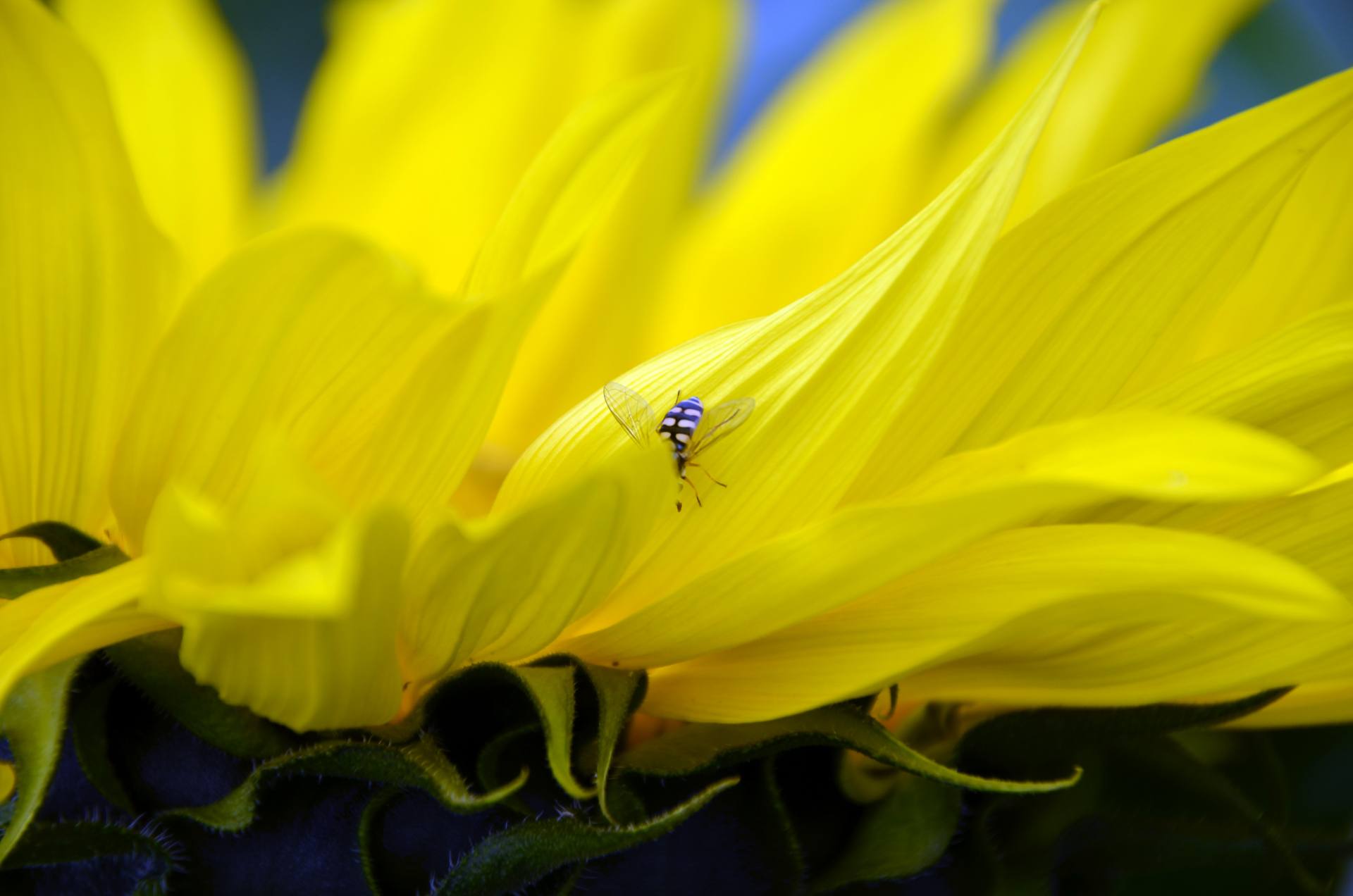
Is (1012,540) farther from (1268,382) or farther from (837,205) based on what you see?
(837,205)

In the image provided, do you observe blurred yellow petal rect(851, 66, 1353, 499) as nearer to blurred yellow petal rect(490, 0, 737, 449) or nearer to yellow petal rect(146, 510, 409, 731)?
yellow petal rect(146, 510, 409, 731)

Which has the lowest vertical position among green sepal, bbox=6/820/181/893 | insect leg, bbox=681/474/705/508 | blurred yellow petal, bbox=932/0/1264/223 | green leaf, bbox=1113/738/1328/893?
green sepal, bbox=6/820/181/893

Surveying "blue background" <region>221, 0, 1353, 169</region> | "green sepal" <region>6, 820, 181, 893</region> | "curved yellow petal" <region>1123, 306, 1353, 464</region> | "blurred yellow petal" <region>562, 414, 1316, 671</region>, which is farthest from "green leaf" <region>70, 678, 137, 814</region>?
"blue background" <region>221, 0, 1353, 169</region>

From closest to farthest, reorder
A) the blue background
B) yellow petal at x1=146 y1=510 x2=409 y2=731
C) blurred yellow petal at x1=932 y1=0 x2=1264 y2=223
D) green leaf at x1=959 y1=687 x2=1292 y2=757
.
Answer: yellow petal at x1=146 y1=510 x2=409 y2=731 → green leaf at x1=959 y1=687 x2=1292 y2=757 → blurred yellow petal at x1=932 y1=0 x2=1264 y2=223 → the blue background

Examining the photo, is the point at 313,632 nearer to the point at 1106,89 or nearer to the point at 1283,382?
the point at 1283,382

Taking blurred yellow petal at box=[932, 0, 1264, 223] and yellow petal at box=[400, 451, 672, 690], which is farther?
blurred yellow petal at box=[932, 0, 1264, 223]

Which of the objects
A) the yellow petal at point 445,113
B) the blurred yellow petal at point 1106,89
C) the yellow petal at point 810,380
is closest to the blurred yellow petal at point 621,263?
the yellow petal at point 445,113
